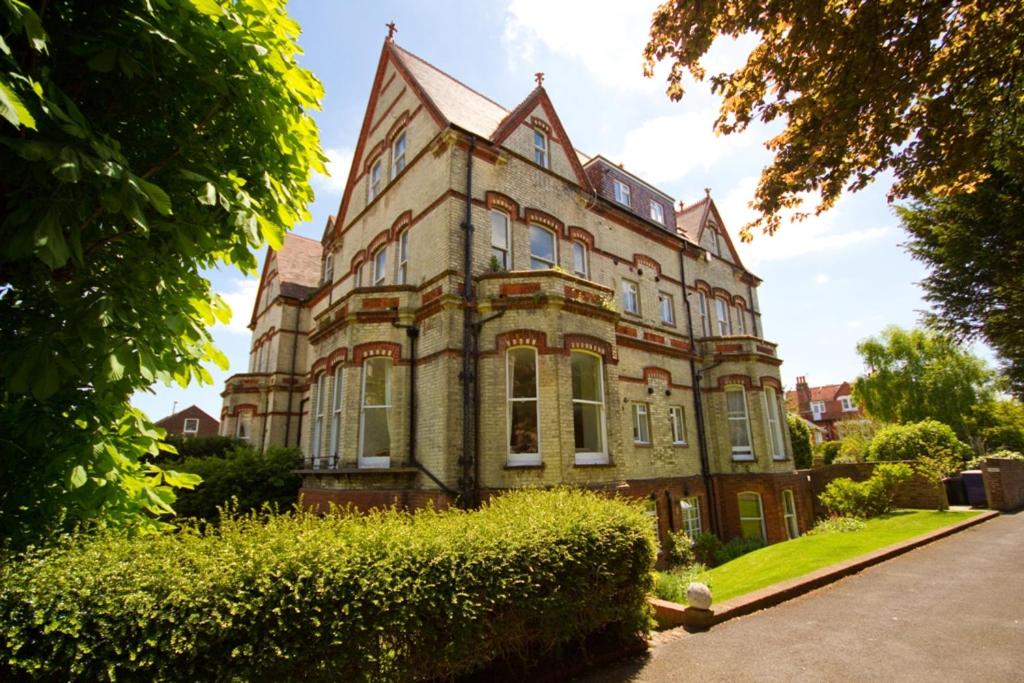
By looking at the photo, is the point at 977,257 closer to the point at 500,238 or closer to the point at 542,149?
the point at 542,149

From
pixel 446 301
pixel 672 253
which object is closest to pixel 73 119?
pixel 446 301

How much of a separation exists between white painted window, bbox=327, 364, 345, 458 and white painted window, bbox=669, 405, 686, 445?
35.1ft

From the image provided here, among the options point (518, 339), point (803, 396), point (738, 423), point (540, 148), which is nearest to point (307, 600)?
point (518, 339)

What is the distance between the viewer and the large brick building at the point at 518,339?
11.6 m

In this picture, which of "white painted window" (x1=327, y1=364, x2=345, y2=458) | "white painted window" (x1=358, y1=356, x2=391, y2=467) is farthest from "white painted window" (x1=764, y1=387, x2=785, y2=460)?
"white painted window" (x1=327, y1=364, x2=345, y2=458)

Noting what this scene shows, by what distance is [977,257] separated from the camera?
624 inches

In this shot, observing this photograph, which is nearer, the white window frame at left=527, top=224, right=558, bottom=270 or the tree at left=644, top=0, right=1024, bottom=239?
the tree at left=644, top=0, right=1024, bottom=239

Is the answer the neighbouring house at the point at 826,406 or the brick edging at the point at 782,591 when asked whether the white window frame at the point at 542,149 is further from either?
the neighbouring house at the point at 826,406

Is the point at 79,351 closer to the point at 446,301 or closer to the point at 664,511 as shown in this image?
the point at 446,301

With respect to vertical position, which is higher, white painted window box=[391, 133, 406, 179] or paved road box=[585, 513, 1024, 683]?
white painted window box=[391, 133, 406, 179]

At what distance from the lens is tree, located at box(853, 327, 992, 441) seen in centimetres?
3544


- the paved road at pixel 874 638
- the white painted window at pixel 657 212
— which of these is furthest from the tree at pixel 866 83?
the white painted window at pixel 657 212

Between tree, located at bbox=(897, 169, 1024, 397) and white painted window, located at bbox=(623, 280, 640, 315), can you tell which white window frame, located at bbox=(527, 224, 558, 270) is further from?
tree, located at bbox=(897, 169, 1024, 397)

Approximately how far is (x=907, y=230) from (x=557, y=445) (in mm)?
17427
